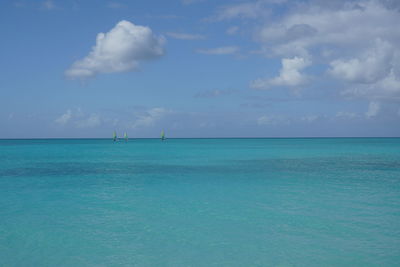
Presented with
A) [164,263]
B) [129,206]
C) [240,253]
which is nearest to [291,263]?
[240,253]

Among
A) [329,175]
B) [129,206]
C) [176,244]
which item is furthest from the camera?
[329,175]

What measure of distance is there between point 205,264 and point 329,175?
67.0ft

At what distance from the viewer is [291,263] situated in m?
9.43

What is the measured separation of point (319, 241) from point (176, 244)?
4516 millimetres

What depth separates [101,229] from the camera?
41.0ft

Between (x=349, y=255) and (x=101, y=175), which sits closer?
(x=349, y=255)

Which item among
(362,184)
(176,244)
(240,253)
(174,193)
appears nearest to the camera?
(240,253)

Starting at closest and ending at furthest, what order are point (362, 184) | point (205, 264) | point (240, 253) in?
point (205, 264), point (240, 253), point (362, 184)

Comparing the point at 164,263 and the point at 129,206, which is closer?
the point at 164,263

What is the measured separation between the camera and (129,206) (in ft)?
53.4

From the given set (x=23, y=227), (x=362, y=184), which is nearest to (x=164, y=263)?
(x=23, y=227)

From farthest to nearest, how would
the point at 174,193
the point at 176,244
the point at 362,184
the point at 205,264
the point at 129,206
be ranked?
the point at 362,184
the point at 174,193
the point at 129,206
the point at 176,244
the point at 205,264

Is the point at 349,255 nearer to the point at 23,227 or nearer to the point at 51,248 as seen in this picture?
the point at 51,248

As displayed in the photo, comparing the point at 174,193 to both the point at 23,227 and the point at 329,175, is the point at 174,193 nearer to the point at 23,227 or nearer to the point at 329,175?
the point at 23,227
